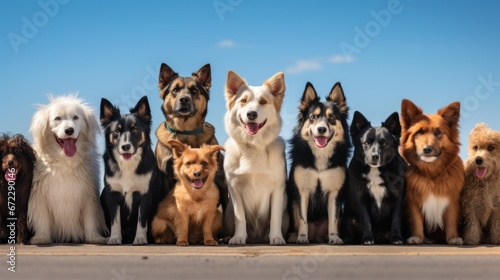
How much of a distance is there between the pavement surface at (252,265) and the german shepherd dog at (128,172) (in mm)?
944

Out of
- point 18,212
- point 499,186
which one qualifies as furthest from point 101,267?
point 499,186

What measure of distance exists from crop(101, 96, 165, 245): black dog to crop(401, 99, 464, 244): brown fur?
3.38 m

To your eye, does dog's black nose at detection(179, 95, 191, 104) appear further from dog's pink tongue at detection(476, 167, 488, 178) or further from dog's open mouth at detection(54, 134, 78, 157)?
dog's pink tongue at detection(476, 167, 488, 178)

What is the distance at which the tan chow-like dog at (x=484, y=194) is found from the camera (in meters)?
8.10

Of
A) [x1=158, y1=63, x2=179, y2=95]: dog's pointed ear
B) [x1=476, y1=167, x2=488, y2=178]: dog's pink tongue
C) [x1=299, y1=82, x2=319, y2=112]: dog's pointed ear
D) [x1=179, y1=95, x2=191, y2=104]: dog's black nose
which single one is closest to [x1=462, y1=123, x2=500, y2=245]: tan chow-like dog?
[x1=476, y1=167, x2=488, y2=178]: dog's pink tongue

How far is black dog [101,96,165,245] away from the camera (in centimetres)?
Answer: 788

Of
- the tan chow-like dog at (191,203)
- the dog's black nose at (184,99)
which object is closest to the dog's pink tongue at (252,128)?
the tan chow-like dog at (191,203)

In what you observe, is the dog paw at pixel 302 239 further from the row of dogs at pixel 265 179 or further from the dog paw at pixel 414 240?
the dog paw at pixel 414 240

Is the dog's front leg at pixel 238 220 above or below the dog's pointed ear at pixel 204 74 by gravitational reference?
below

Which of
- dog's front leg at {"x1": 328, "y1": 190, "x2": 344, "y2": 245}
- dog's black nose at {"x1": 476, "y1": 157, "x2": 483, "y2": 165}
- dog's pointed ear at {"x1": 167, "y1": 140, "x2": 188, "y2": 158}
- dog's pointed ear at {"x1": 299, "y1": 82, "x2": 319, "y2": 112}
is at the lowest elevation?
dog's front leg at {"x1": 328, "y1": 190, "x2": 344, "y2": 245}

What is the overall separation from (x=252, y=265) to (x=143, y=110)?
276 centimetres

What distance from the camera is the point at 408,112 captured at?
8242 mm

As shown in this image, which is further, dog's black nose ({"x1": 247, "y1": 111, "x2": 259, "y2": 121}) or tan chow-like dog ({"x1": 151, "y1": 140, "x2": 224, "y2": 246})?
dog's black nose ({"x1": 247, "y1": 111, "x2": 259, "y2": 121})

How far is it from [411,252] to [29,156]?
16.3 ft
